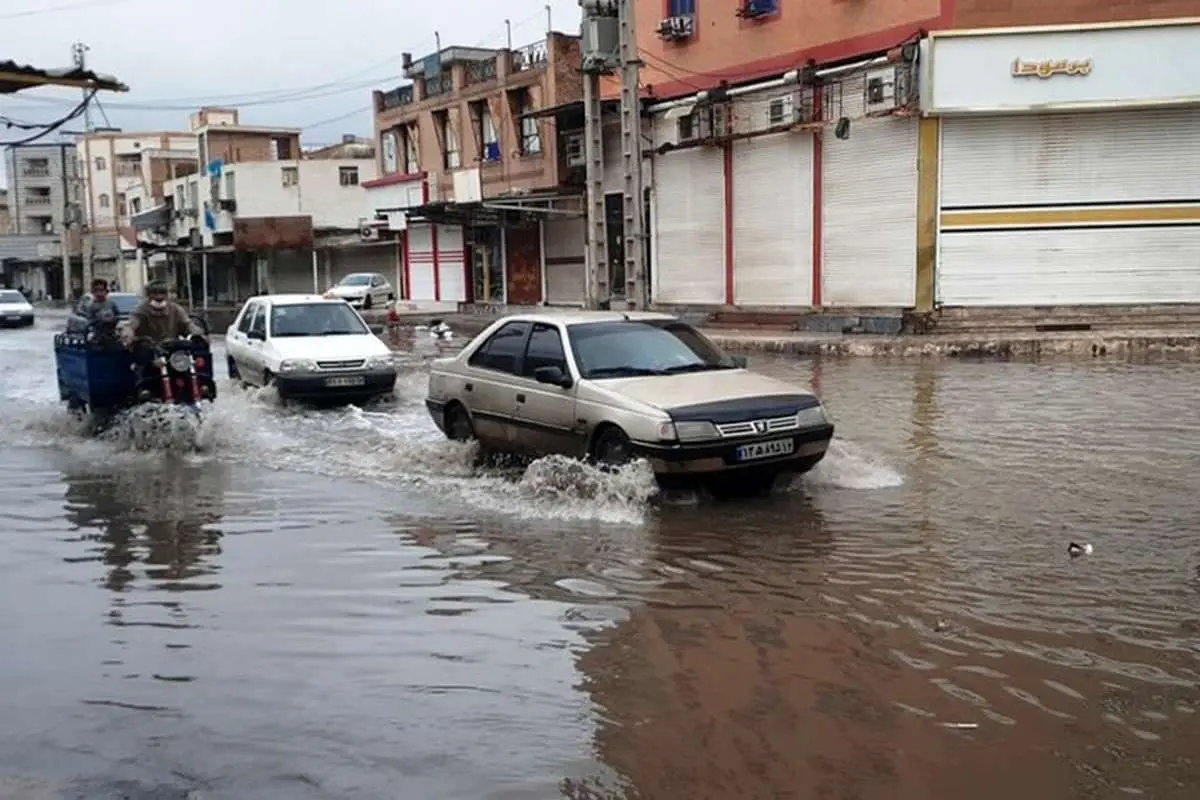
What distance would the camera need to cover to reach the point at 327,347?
1619cm

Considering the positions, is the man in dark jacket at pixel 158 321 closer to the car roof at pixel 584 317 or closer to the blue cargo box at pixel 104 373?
the blue cargo box at pixel 104 373

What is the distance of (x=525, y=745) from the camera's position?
14.8 ft

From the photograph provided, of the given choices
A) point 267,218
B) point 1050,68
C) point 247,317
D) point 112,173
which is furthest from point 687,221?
point 112,173

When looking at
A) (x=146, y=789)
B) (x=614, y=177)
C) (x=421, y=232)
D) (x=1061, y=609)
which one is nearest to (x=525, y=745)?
(x=146, y=789)

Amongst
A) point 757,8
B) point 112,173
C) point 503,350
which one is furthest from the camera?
point 112,173

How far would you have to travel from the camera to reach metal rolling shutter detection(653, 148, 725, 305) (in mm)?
29594

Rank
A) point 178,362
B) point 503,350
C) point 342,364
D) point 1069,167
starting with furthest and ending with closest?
point 1069,167 < point 342,364 < point 178,362 < point 503,350

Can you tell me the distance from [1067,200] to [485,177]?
21667 millimetres

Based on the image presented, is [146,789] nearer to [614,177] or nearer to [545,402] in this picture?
[545,402]

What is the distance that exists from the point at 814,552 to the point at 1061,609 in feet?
5.69

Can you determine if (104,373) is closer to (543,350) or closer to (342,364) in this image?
(342,364)

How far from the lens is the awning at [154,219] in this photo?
6850 centimetres

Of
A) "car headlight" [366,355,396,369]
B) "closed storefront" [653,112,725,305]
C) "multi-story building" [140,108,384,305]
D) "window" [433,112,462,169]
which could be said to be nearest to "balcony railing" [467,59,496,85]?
"window" [433,112,462,169]

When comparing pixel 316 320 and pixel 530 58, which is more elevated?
pixel 530 58
